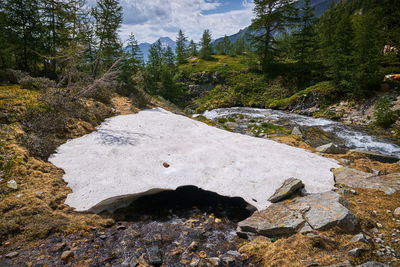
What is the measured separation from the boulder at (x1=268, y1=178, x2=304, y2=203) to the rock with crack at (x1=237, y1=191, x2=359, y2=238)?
1.34 feet

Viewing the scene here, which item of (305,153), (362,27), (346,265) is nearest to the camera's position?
(346,265)

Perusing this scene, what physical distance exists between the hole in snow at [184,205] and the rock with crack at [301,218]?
73cm

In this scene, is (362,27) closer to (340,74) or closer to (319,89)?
(340,74)

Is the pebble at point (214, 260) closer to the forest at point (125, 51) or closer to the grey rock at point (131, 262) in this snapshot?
the grey rock at point (131, 262)

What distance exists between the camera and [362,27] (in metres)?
22.6

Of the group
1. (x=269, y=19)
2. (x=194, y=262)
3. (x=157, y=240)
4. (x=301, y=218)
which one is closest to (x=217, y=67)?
(x=269, y=19)

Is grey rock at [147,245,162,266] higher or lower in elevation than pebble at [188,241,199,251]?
higher

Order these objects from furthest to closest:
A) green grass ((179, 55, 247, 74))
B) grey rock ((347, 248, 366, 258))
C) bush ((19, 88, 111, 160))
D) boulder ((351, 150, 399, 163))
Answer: green grass ((179, 55, 247, 74)) < boulder ((351, 150, 399, 163)) < bush ((19, 88, 111, 160)) < grey rock ((347, 248, 366, 258))

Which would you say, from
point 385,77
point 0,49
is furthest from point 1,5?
point 385,77

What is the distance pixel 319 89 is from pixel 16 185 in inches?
1381

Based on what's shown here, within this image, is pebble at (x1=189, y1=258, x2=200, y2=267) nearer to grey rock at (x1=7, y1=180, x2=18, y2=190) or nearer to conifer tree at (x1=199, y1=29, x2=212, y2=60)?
grey rock at (x1=7, y1=180, x2=18, y2=190)

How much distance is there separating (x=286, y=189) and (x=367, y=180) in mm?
3863

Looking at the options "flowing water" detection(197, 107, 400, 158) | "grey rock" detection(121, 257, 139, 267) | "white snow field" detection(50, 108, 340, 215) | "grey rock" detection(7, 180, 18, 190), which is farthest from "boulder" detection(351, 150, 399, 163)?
"grey rock" detection(7, 180, 18, 190)

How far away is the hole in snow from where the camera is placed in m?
6.32
